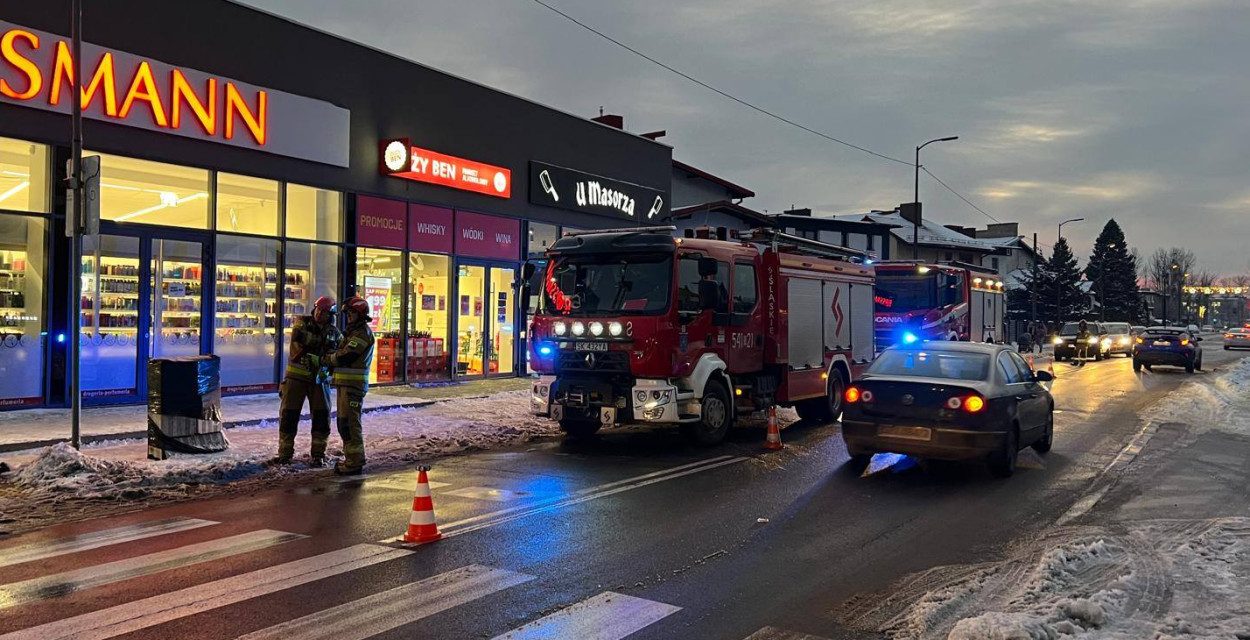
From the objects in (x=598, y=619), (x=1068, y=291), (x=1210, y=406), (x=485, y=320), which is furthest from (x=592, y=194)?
(x=1068, y=291)

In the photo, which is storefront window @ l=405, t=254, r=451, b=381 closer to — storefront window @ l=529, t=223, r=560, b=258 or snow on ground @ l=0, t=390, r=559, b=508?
storefront window @ l=529, t=223, r=560, b=258

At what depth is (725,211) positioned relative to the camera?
1367 inches

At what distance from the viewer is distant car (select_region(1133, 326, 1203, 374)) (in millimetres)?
30234

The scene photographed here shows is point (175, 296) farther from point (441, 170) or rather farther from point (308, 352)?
point (308, 352)

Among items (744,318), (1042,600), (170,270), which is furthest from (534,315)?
(1042,600)

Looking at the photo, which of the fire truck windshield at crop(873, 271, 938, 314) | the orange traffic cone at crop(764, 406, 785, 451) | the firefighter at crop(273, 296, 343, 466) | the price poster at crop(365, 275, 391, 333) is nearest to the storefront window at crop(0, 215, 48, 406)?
the firefighter at crop(273, 296, 343, 466)

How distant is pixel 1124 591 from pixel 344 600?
479cm

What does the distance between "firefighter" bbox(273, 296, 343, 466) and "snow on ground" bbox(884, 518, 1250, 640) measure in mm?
7170

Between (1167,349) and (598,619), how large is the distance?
31305 millimetres

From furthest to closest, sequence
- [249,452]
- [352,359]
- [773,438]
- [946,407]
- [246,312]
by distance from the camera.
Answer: [246,312]
[773,438]
[249,452]
[352,359]
[946,407]

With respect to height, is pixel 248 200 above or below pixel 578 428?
above

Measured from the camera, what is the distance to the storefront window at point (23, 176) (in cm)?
1325

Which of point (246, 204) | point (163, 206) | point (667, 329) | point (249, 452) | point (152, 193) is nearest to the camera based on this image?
point (249, 452)

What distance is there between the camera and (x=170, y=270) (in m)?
15.2
